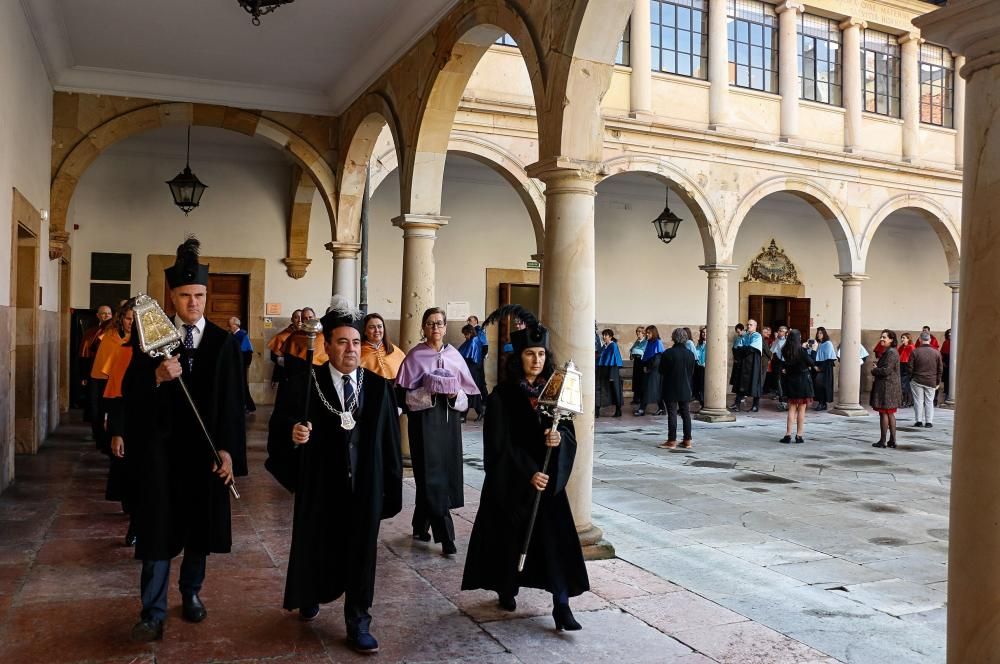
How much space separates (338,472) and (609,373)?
10.7 m

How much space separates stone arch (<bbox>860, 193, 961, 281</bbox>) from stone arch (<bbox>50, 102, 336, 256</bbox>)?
9675 millimetres

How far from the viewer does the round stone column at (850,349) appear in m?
15.0

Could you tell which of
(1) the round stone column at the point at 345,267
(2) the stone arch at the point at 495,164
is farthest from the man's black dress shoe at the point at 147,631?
(2) the stone arch at the point at 495,164

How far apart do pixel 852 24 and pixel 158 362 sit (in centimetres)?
1472

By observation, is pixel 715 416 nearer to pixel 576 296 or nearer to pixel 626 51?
pixel 626 51

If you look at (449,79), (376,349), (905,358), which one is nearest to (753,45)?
(905,358)

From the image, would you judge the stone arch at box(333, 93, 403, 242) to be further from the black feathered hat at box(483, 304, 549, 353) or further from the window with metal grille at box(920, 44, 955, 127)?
the window with metal grille at box(920, 44, 955, 127)

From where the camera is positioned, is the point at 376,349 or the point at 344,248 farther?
the point at 344,248

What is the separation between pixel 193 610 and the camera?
3.96 metres

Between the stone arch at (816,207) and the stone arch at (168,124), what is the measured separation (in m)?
6.67

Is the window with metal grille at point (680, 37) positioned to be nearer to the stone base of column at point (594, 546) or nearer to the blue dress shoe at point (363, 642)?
the stone base of column at point (594, 546)

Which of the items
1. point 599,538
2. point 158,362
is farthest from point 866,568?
point 158,362

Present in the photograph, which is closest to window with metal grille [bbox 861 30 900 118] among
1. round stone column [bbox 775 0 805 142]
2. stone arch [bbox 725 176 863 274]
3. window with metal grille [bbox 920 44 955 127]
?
window with metal grille [bbox 920 44 955 127]

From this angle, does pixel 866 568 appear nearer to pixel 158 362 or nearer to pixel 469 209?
pixel 158 362
